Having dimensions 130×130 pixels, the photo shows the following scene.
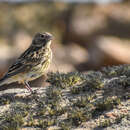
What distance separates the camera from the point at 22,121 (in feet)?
31.1

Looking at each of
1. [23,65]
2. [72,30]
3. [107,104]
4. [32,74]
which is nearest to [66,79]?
[32,74]

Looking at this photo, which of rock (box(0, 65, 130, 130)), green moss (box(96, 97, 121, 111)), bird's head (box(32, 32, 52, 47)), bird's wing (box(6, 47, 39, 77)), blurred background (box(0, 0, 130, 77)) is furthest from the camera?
blurred background (box(0, 0, 130, 77))

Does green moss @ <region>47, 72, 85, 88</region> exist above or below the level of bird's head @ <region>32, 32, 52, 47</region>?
below

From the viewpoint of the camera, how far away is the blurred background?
2819 cm

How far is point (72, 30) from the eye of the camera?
3553 cm

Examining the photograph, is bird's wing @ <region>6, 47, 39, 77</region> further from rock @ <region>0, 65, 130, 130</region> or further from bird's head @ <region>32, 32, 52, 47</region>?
bird's head @ <region>32, 32, 52, 47</region>

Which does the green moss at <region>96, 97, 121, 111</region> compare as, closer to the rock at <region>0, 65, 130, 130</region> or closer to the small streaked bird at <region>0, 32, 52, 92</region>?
the rock at <region>0, 65, 130, 130</region>

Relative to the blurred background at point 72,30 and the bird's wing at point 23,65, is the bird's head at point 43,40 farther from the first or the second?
the blurred background at point 72,30

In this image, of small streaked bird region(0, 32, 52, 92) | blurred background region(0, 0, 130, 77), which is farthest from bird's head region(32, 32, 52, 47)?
blurred background region(0, 0, 130, 77)

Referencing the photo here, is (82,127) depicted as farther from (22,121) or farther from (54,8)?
(54,8)

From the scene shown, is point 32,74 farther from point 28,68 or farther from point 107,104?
point 107,104

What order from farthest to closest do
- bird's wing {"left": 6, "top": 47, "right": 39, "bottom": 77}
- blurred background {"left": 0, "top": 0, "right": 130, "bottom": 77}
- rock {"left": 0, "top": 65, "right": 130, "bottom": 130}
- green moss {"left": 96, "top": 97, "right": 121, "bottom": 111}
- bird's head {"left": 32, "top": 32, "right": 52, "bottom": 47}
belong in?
blurred background {"left": 0, "top": 0, "right": 130, "bottom": 77}, bird's head {"left": 32, "top": 32, "right": 52, "bottom": 47}, bird's wing {"left": 6, "top": 47, "right": 39, "bottom": 77}, green moss {"left": 96, "top": 97, "right": 121, "bottom": 111}, rock {"left": 0, "top": 65, "right": 130, "bottom": 130}

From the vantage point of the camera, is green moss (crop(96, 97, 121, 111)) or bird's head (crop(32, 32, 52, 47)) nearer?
green moss (crop(96, 97, 121, 111))

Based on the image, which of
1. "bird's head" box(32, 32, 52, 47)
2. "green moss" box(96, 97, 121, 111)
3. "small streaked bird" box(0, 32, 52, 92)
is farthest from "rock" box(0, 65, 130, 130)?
"bird's head" box(32, 32, 52, 47)
